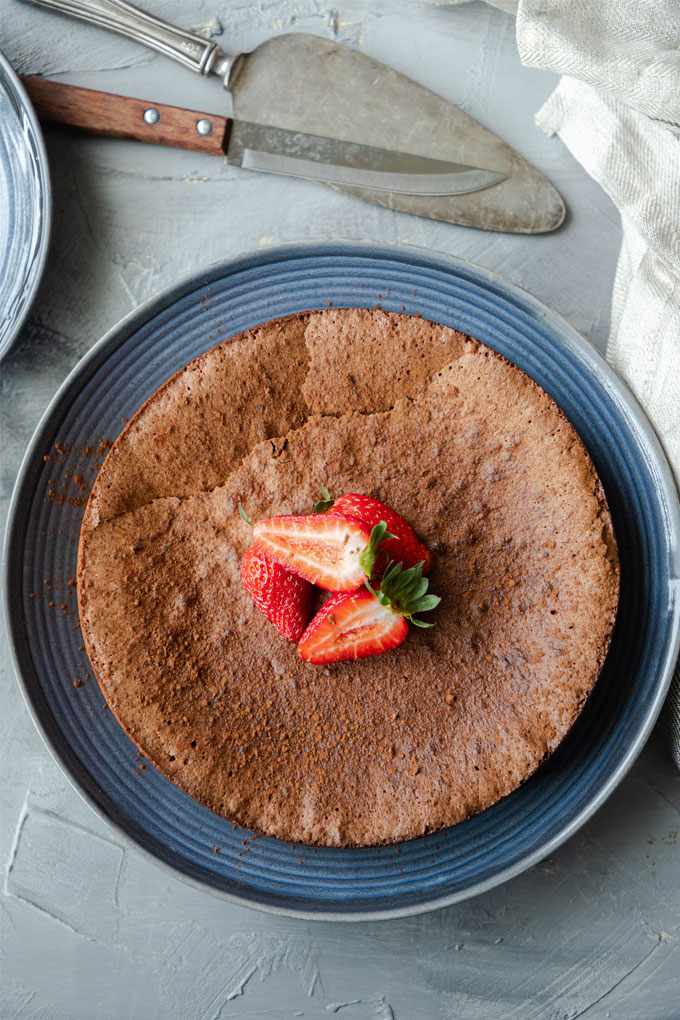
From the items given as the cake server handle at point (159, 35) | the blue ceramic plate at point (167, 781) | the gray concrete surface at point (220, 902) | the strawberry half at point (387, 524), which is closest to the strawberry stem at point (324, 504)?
the strawberry half at point (387, 524)

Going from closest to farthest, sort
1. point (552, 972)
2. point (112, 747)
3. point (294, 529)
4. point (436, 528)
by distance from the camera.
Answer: point (294, 529), point (436, 528), point (112, 747), point (552, 972)

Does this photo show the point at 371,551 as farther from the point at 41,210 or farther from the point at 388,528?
the point at 41,210

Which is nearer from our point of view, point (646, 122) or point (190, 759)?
point (190, 759)

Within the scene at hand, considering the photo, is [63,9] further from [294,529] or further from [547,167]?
[294,529]

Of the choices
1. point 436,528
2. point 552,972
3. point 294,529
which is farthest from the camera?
point 552,972

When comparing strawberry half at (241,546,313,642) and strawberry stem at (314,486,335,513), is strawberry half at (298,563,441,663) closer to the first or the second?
strawberry half at (241,546,313,642)

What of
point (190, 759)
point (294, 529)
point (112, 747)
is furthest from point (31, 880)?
point (294, 529)

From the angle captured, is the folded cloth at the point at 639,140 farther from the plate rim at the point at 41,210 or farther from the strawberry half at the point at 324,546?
the plate rim at the point at 41,210

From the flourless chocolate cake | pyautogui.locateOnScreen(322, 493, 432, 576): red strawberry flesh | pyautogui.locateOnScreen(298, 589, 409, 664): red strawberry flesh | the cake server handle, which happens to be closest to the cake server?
the cake server handle
